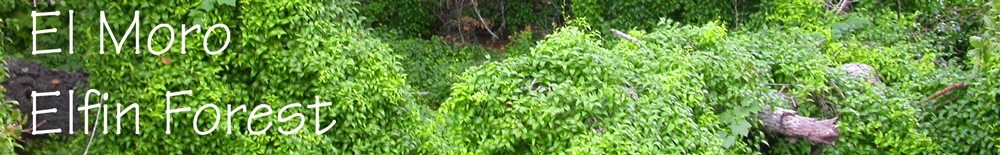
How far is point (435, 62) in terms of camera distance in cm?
1027

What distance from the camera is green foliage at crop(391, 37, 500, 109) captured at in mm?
9352

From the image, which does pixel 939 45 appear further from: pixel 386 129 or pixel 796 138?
pixel 386 129

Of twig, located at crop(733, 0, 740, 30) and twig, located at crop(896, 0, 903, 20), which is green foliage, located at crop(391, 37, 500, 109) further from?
twig, located at crop(896, 0, 903, 20)

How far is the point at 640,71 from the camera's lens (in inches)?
236

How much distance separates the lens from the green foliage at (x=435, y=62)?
9.35 metres

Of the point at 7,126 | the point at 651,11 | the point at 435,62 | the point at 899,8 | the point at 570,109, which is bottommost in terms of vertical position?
the point at 435,62

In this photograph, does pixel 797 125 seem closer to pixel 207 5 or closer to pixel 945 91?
pixel 945 91

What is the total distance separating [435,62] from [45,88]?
3680mm

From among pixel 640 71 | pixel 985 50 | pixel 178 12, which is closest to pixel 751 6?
pixel 985 50

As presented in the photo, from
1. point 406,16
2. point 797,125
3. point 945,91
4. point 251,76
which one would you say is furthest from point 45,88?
point 945,91

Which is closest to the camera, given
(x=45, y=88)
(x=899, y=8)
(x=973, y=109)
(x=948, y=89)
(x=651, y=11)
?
(x=973, y=109)

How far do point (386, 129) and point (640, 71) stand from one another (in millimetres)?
1253

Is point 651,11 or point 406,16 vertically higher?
point 651,11

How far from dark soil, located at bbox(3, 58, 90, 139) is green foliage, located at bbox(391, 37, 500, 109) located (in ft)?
8.41
